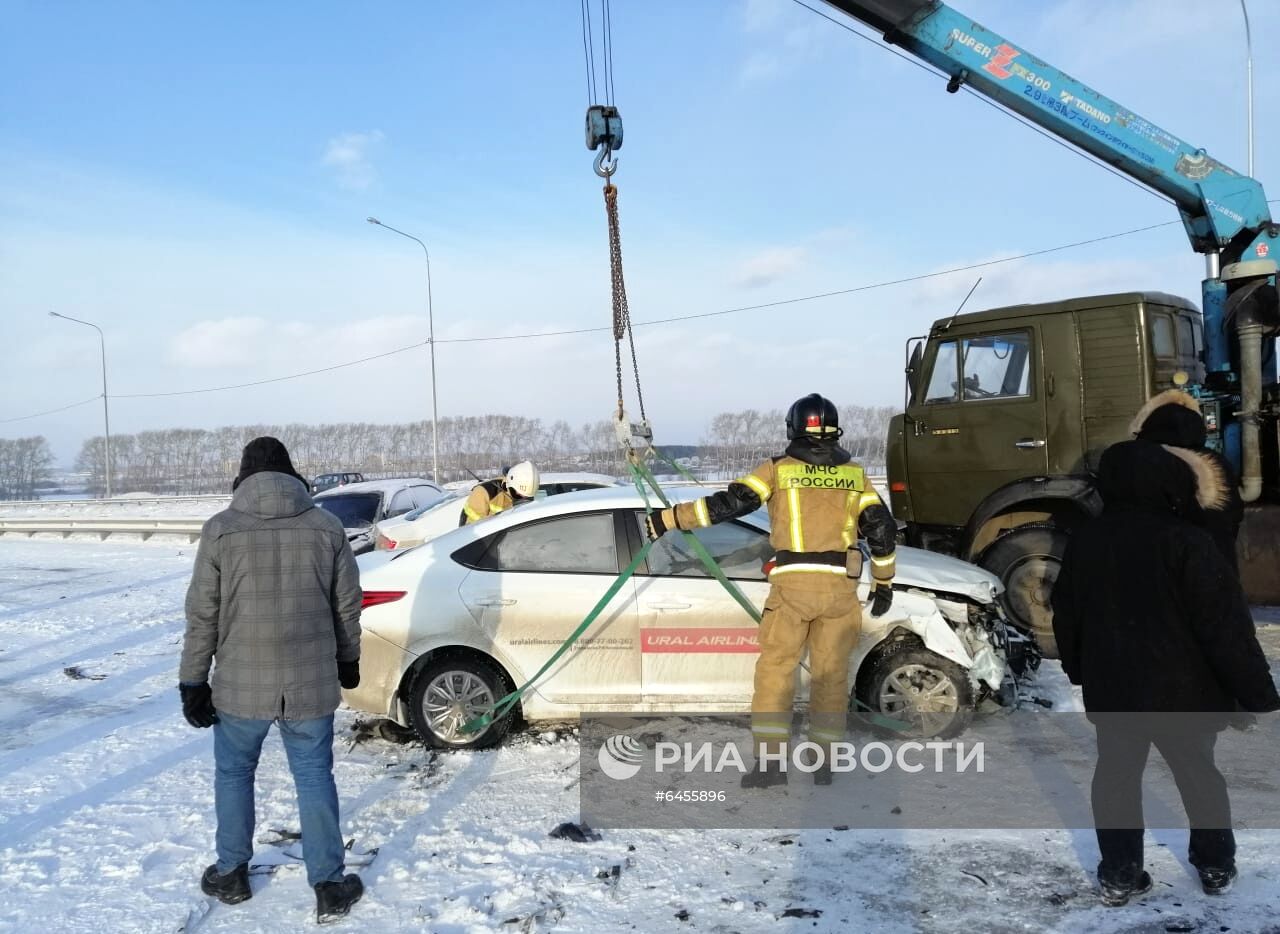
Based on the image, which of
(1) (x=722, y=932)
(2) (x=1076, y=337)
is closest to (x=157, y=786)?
(1) (x=722, y=932)

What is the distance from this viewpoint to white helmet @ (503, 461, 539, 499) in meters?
7.37

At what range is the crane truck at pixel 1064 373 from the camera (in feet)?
21.0

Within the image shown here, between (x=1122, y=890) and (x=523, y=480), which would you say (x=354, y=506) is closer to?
(x=523, y=480)

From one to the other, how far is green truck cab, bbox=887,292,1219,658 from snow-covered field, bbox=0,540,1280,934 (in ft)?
10.4

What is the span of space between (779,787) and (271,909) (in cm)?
239

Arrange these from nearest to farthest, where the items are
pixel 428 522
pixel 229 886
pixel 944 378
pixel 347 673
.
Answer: pixel 229 886
pixel 347 673
pixel 944 378
pixel 428 522

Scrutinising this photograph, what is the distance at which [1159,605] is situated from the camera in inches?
117

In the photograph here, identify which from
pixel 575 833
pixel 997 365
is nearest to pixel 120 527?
pixel 575 833

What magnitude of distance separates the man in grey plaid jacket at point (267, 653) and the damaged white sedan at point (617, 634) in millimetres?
1532

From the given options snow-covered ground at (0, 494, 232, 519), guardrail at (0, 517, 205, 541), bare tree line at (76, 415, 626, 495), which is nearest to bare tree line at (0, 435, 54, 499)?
bare tree line at (76, 415, 626, 495)

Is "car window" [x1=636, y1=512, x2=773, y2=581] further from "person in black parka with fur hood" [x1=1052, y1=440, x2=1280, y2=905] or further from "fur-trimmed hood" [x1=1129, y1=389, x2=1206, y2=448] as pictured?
"fur-trimmed hood" [x1=1129, y1=389, x2=1206, y2=448]

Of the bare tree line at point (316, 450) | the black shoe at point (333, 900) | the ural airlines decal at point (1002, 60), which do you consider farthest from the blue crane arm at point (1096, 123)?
the bare tree line at point (316, 450)

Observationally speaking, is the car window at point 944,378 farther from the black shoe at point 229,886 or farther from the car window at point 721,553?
the black shoe at point 229,886

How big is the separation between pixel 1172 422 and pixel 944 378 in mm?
3911
